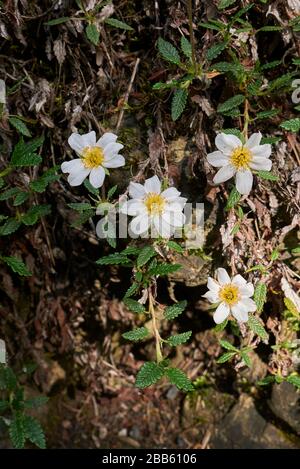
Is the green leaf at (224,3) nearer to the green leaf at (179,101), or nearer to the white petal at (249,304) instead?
the green leaf at (179,101)

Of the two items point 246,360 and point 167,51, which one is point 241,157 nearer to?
point 167,51

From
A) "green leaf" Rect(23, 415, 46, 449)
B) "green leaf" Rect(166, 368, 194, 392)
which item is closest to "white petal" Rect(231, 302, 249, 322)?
"green leaf" Rect(166, 368, 194, 392)

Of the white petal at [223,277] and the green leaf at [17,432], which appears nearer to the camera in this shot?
the white petal at [223,277]

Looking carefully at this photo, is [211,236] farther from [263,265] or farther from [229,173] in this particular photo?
[229,173]

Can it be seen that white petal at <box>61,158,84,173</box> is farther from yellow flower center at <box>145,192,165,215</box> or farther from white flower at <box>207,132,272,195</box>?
white flower at <box>207,132,272,195</box>

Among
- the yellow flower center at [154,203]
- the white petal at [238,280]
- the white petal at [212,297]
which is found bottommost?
the white petal at [212,297]

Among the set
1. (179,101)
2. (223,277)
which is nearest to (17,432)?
(223,277)

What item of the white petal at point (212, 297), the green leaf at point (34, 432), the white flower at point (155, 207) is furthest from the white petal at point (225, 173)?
the green leaf at point (34, 432)
